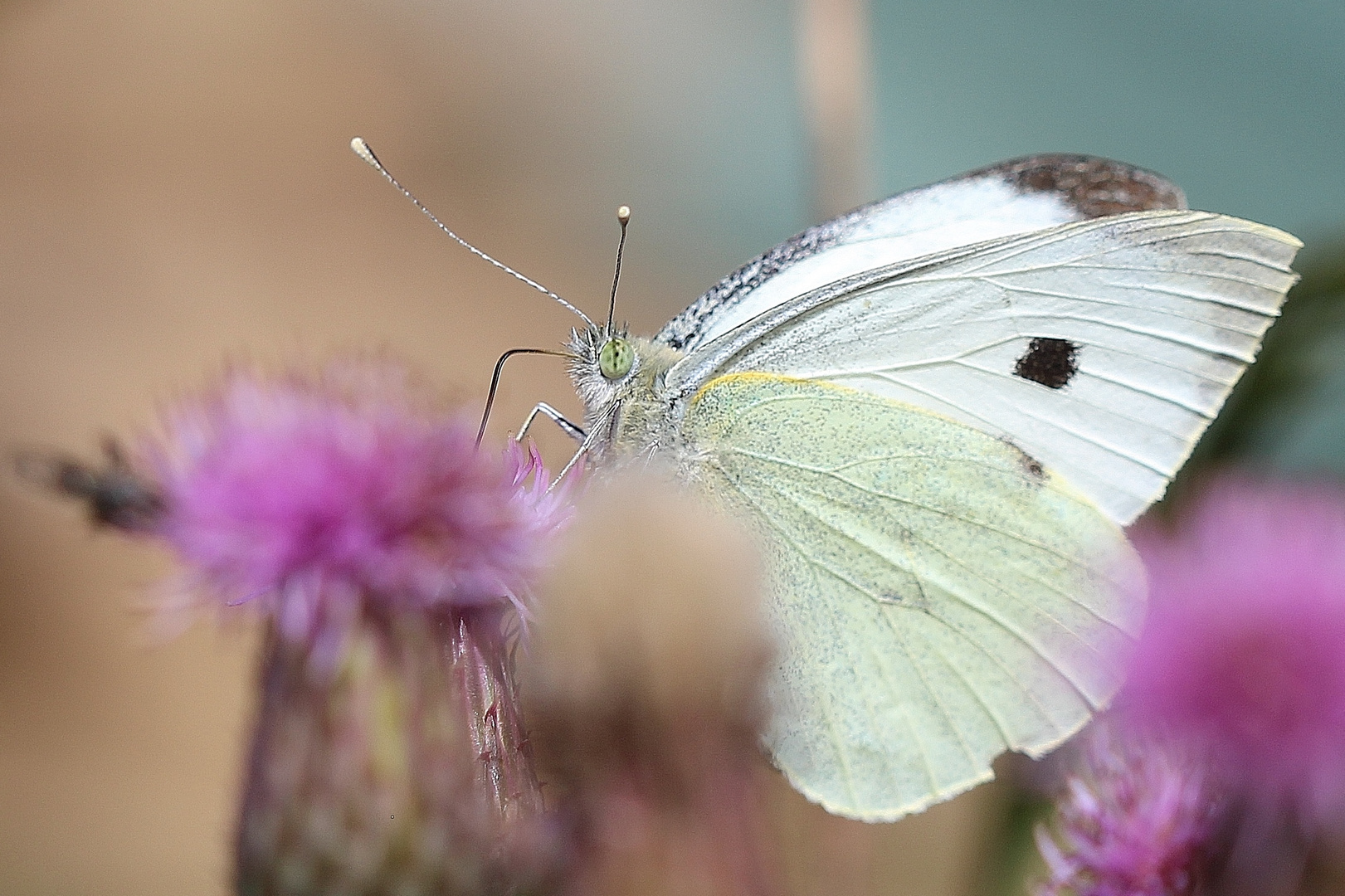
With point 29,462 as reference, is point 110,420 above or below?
above

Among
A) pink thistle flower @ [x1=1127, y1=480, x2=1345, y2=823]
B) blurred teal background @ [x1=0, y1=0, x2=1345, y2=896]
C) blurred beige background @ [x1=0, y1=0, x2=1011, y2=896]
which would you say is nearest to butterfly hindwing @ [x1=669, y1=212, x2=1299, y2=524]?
pink thistle flower @ [x1=1127, y1=480, x2=1345, y2=823]

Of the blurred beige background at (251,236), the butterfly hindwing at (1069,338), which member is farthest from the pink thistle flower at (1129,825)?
the blurred beige background at (251,236)

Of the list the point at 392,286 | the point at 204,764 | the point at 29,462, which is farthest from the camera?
the point at 392,286

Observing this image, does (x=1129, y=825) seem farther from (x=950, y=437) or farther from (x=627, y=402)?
(x=627, y=402)

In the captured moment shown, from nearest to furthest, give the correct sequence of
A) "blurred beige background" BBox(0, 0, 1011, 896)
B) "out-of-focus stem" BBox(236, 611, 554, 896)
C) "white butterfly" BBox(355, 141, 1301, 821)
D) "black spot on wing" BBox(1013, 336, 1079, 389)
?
"out-of-focus stem" BBox(236, 611, 554, 896)
"white butterfly" BBox(355, 141, 1301, 821)
"black spot on wing" BBox(1013, 336, 1079, 389)
"blurred beige background" BBox(0, 0, 1011, 896)

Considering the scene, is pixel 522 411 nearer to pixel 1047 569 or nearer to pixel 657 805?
pixel 1047 569

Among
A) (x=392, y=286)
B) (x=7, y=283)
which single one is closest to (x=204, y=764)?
(x=7, y=283)

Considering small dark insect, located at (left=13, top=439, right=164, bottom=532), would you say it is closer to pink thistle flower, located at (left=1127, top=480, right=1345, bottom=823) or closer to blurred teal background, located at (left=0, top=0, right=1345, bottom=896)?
pink thistle flower, located at (left=1127, top=480, right=1345, bottom=823)
